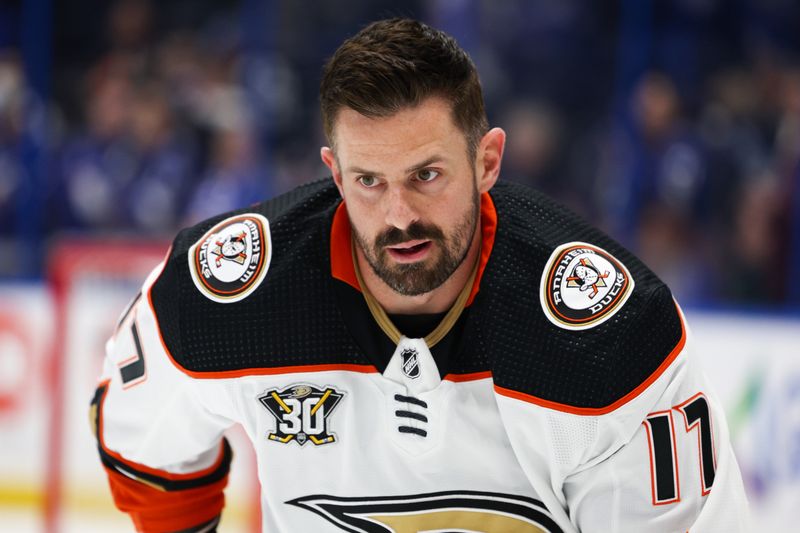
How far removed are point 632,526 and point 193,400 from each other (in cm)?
76

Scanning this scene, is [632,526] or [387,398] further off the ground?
[387,398]

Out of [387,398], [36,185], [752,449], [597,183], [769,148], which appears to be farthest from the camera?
[36,185]

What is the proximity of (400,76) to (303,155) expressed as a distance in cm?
315

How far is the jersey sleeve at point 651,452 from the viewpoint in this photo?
1.57 meters

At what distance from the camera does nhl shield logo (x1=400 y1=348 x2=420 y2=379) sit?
1.68m

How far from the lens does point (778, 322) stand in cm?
334

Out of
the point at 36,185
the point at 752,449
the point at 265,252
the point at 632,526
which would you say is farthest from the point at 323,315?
the point at 36,185

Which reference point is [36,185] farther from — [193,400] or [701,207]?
[193,400]

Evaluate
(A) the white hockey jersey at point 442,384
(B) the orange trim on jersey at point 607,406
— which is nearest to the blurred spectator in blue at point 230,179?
(A) the white hockey jersey at point 442,384

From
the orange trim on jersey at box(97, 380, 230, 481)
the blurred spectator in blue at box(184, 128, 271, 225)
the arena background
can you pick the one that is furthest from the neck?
the blurred spectator in blue at box(184, 128, 271, 225)

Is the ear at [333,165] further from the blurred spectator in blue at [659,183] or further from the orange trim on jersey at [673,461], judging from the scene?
the blurred spectator in blue at [659,183]

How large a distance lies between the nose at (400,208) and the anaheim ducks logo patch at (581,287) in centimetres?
24

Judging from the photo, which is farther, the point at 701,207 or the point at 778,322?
the point at 701,207

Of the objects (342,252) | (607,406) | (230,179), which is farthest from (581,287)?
(230,179)
